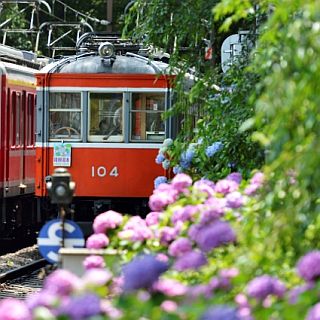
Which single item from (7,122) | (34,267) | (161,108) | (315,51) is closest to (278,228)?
(315,51)

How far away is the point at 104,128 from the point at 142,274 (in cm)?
1183

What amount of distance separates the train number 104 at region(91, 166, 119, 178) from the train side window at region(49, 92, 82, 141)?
1.58ft

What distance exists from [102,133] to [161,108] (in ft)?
2.84

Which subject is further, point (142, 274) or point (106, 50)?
point (106, 50)

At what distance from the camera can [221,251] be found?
6.97m

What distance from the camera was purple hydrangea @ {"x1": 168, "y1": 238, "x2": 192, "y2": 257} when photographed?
7039mm

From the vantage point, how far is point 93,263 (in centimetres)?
725

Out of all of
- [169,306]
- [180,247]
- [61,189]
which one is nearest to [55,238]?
[61,189]

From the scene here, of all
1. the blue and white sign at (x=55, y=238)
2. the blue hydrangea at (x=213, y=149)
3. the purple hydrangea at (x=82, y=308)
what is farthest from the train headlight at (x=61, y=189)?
the blue hydrangea at (x=213, y=149)

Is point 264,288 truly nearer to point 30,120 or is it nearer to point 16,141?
point 16,141

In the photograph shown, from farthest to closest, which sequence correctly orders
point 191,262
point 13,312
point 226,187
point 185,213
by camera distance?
point 226,187
point 185,213
point 191,262
point 13,312

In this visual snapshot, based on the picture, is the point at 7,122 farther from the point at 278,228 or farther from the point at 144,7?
the point at 278,228

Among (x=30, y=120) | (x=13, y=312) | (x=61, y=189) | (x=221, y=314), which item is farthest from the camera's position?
(x=30, y=120)

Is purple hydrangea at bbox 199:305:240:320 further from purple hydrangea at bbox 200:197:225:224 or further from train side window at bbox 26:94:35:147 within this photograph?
train side window at bbox 26:94:35:147
